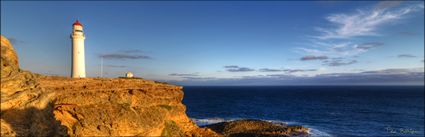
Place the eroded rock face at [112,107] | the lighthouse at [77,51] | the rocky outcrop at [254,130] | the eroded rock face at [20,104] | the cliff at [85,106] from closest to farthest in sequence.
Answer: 1. the eroded rock face at [20,104]
2. the cliff at [85,106]
3. the eroded rock face at [112,107]
4. the lighthouse at [77,51]
5. the rocky outcrop at [254,130]

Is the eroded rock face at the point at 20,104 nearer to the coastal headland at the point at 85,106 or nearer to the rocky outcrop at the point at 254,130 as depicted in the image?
the coastal headland at the point at 85,106

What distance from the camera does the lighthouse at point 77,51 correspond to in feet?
119

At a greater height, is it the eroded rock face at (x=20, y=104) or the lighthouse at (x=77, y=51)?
the lighthouse at (x=77, y=51)

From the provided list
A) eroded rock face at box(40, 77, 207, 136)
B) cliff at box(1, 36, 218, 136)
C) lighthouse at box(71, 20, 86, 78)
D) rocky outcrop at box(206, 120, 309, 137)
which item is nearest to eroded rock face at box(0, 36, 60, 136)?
cliff at box(1, 36, 218, 136)

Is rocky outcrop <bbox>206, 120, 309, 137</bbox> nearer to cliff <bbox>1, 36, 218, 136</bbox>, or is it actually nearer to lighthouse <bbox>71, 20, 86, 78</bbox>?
cliff <bbox>1, 36, 218, 136</bbox>

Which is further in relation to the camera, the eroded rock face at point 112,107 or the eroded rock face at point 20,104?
the eroded rock face at point 112,107

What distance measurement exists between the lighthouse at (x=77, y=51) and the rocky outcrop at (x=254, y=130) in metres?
26.6

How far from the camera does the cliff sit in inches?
581

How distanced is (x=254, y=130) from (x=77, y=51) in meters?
35.2

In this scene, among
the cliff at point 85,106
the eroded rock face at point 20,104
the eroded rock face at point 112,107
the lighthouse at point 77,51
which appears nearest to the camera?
the eroded rock face at point 20,104

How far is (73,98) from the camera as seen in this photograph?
2614cm

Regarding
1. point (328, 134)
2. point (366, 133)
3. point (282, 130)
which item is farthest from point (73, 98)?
point (366, 133)

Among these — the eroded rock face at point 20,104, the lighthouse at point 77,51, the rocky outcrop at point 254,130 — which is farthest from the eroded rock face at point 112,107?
the rocky outcrop at point 254,130

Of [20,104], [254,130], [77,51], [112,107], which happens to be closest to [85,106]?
[112,107]
